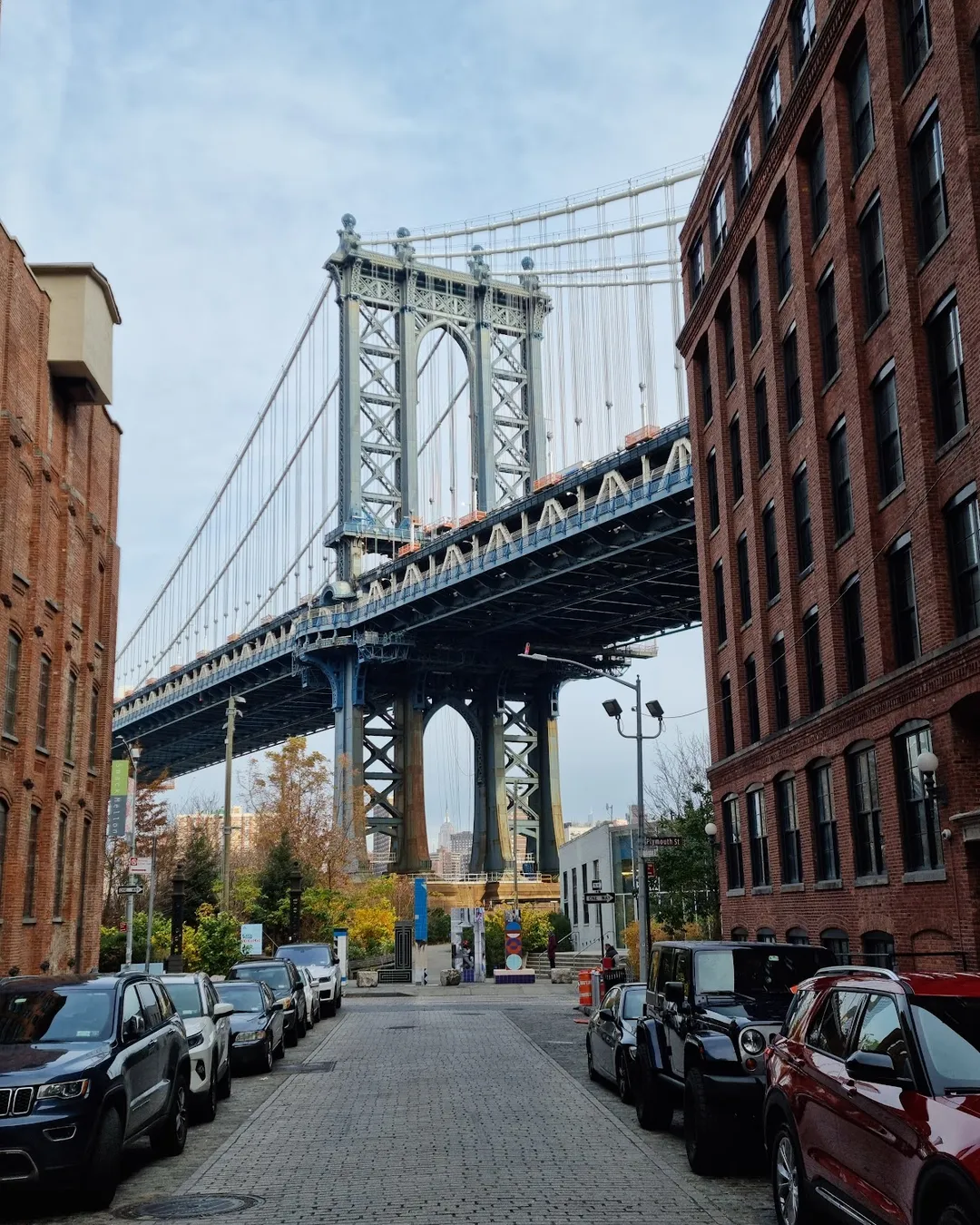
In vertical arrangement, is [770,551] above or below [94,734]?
above

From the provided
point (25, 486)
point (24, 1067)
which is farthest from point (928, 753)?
point (25, 486)

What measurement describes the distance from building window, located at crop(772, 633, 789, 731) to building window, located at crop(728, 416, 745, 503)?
187 inches

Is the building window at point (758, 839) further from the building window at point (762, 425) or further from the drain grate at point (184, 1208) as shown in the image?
the drain grate at point (184, 1208)

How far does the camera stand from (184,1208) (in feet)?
33.9

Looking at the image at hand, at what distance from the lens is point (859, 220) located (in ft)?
81.0

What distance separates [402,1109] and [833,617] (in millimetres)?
13286

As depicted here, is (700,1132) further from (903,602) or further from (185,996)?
(903,602)

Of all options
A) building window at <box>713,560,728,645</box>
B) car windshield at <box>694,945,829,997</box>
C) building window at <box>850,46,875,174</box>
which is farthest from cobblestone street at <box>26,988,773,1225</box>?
building window at <box>850,46,875,174</box>

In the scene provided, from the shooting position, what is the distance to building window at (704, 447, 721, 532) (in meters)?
36.1

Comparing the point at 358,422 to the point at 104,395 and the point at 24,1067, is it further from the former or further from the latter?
the point at 24,1067

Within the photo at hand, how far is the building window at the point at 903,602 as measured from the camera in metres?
22.3

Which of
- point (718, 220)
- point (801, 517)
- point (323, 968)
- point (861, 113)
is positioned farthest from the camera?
point (323, 968)

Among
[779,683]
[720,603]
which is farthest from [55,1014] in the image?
[720,603]

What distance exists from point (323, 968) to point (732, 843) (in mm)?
10861
